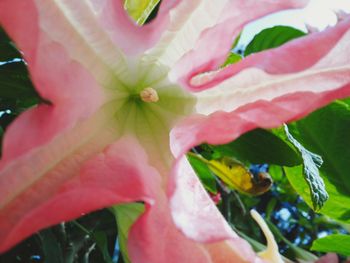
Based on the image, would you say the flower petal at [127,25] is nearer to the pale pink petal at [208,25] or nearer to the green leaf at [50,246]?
the pale pink petal at [208,25]

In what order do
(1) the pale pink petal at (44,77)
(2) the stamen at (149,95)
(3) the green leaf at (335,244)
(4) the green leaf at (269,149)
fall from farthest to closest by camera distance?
1. (3) the green leaf at (335,244)
2. (4) the green leaf at (269,149)
3. (2) the stamen at (149,95)
4. (1) the pale pink petal at (44,77)

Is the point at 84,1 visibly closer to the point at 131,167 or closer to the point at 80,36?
the point at 80,36

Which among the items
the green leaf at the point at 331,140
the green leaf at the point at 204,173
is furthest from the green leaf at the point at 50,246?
the green leaf at the point at 331,140

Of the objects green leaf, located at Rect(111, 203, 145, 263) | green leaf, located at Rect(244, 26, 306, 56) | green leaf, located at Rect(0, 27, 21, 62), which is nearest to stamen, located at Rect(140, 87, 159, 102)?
green leaf, located at Rect(111, 203, 145, 263)

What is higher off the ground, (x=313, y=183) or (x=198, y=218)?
(x=198, y=218)

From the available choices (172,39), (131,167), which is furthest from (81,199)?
(172,39)

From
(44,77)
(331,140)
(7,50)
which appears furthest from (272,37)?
(44,77)

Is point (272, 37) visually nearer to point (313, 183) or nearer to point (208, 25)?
point (313, 183)
